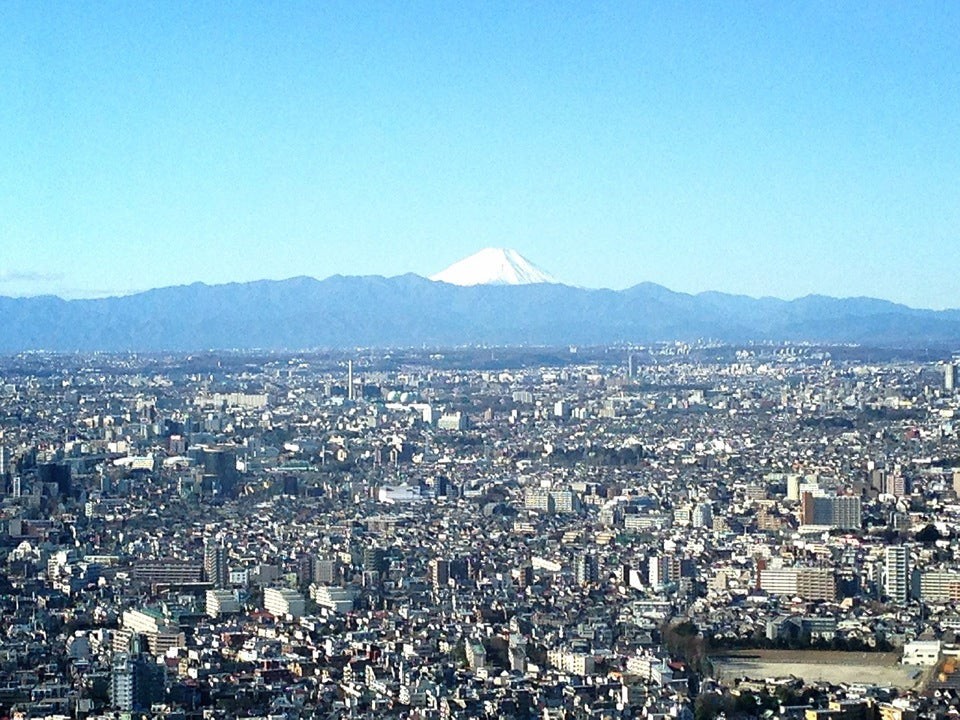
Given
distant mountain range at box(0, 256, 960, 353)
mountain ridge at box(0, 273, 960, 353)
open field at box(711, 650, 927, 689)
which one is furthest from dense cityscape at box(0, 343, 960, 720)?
mountain ridge at box(0, 273, 960, 353)

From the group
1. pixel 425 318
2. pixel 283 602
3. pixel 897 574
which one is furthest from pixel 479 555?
pixel 425 318

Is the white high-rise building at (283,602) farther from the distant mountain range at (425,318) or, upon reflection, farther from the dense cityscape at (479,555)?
the distant mountain range at (425,318)

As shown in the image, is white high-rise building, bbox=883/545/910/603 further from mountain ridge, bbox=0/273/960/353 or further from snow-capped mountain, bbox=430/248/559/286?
snow-capped mountain, bbox=430/248/559/286

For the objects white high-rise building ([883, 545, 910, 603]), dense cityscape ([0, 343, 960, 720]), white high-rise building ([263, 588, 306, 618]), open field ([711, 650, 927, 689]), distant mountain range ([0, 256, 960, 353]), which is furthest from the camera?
distant mountain range ([0, 256, 960, 353])

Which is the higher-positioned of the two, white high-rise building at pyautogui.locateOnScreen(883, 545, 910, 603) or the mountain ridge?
the mountain ridge

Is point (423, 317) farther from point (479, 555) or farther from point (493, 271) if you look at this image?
point (479, 555)

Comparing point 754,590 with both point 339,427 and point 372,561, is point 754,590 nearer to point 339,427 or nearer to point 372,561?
point 372,561

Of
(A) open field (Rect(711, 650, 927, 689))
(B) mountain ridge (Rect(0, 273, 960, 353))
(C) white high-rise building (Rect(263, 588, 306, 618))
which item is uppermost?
(B) mountain ridge (Rect(0, 273, 960, 353))

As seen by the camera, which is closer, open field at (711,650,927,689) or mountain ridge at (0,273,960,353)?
open field at (711,650,927,689)
